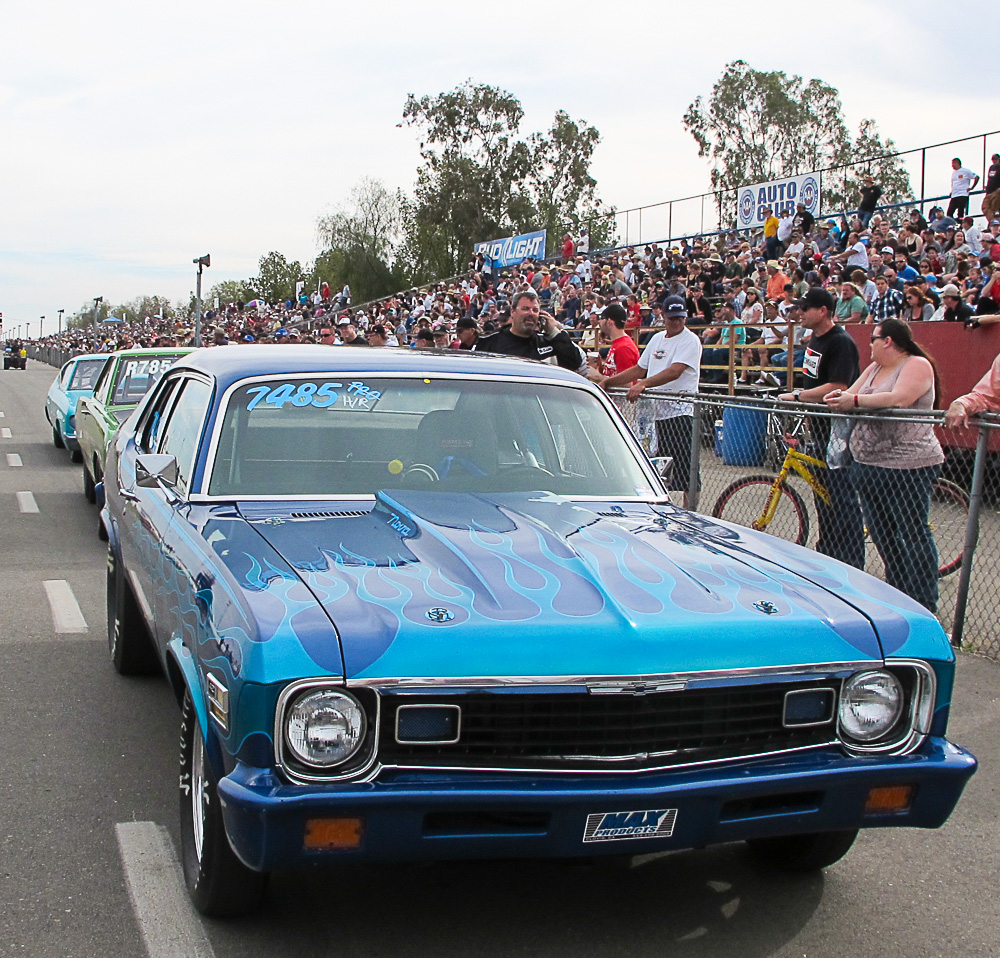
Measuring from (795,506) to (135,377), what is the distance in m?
6.45

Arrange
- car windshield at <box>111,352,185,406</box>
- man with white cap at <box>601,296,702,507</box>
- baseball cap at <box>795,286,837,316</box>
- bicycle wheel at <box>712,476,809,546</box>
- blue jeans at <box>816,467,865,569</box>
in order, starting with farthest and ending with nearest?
car windshield at <box>111,352,185,406</box>, man with white cap at <box>601,296,702,507</box>, bicycle wheel at <box>712,476,809,546</box>, baseball cap at <box>795,286,837,316</box>, blue jeans at <box>816,467,865,569</box>

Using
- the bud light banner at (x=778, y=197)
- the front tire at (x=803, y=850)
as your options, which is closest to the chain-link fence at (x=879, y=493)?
the front tire at (x=803, y=850)

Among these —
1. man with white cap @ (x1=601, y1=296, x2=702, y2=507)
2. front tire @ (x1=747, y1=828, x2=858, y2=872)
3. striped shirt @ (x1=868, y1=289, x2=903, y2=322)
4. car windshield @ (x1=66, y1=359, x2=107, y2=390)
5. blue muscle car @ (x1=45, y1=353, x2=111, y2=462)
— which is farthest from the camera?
striped shirt @ (x1=868, y1=289, x2=903, y2=322)

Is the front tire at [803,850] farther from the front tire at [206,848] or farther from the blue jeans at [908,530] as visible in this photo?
the blue jeans at [908,530]

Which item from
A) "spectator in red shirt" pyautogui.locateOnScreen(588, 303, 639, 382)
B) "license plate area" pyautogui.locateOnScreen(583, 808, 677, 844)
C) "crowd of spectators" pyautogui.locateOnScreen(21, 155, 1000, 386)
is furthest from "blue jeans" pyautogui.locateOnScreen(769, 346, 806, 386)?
"license plate area" pyautogui.locateOnScreen(583, 808, 677, 844)

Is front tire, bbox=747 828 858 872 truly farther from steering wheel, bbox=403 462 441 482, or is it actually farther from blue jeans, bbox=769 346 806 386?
blue jeans, bbox=769 346 806 386

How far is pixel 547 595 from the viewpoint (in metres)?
3.08

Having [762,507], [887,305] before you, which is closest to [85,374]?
[762,507]

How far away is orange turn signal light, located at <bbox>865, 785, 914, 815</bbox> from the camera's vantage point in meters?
3.07

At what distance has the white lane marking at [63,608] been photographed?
669cm

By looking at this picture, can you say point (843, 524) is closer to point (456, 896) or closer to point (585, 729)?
point (456, 896)

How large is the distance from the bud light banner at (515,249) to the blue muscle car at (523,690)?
35.9 m

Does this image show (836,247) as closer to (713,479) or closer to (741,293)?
(741,293)

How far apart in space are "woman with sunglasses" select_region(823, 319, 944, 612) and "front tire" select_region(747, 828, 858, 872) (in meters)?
3.31
